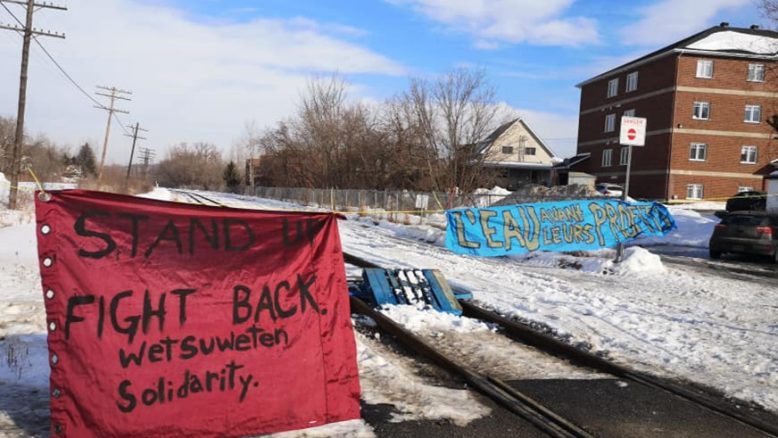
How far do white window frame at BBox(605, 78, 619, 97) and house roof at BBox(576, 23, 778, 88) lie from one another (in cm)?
399

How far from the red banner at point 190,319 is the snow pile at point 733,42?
52.4 m

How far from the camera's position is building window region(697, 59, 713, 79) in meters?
48.7

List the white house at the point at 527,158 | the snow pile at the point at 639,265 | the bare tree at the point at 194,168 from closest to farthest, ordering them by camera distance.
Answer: the snow pile at the point at 639,265, the white house at the point at 527,158, the bare tree at the point at 194,168

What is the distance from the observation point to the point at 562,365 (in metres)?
6.40

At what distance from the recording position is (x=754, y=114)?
4972 centimetres

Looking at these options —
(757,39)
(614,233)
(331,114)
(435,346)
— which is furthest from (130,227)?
(757,39)

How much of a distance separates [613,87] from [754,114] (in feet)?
40.2

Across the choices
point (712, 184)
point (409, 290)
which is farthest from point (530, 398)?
point (712, 184)

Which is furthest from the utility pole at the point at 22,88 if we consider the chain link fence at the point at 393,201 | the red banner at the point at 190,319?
the red banner at the point at 190,319

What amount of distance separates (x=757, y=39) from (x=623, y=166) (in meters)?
14.7

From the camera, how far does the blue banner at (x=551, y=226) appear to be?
39.4 feet

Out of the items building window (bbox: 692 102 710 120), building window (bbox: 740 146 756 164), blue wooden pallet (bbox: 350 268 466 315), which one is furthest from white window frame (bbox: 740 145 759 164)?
blue wooden pallet (bbox: 350 268 466 315)

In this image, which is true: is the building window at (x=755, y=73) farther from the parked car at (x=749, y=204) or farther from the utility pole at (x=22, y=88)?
the utility pole at (x=22, y=88)

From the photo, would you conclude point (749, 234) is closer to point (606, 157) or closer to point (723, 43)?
point (723, 43)
